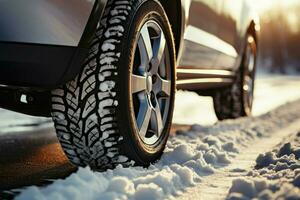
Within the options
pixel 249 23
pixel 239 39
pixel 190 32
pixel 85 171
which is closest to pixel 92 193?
pixel 85 171

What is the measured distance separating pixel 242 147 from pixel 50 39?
224 cm

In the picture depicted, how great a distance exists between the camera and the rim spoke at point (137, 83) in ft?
9.46

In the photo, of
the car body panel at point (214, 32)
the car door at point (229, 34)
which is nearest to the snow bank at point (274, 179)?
the car body panel at point (214, 32)

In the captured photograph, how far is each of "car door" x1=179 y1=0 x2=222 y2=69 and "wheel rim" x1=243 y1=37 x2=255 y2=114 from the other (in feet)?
5.26

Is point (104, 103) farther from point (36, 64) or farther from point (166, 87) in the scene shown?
point (166, 87)

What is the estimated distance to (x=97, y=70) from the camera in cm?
267

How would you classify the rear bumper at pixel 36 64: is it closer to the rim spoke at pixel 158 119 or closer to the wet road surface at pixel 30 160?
the wet road surface at pixel 30 160

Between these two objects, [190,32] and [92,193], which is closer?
[92,193]

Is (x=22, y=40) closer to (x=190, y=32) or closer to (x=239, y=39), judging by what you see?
(x=190, y=32)

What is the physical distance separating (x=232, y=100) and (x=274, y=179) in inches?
138

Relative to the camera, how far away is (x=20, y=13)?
7.91ft

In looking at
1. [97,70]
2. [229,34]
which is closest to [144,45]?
[97,70]

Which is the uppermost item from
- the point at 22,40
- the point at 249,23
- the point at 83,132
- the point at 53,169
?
the point at 249,23

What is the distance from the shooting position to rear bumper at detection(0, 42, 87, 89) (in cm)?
244
